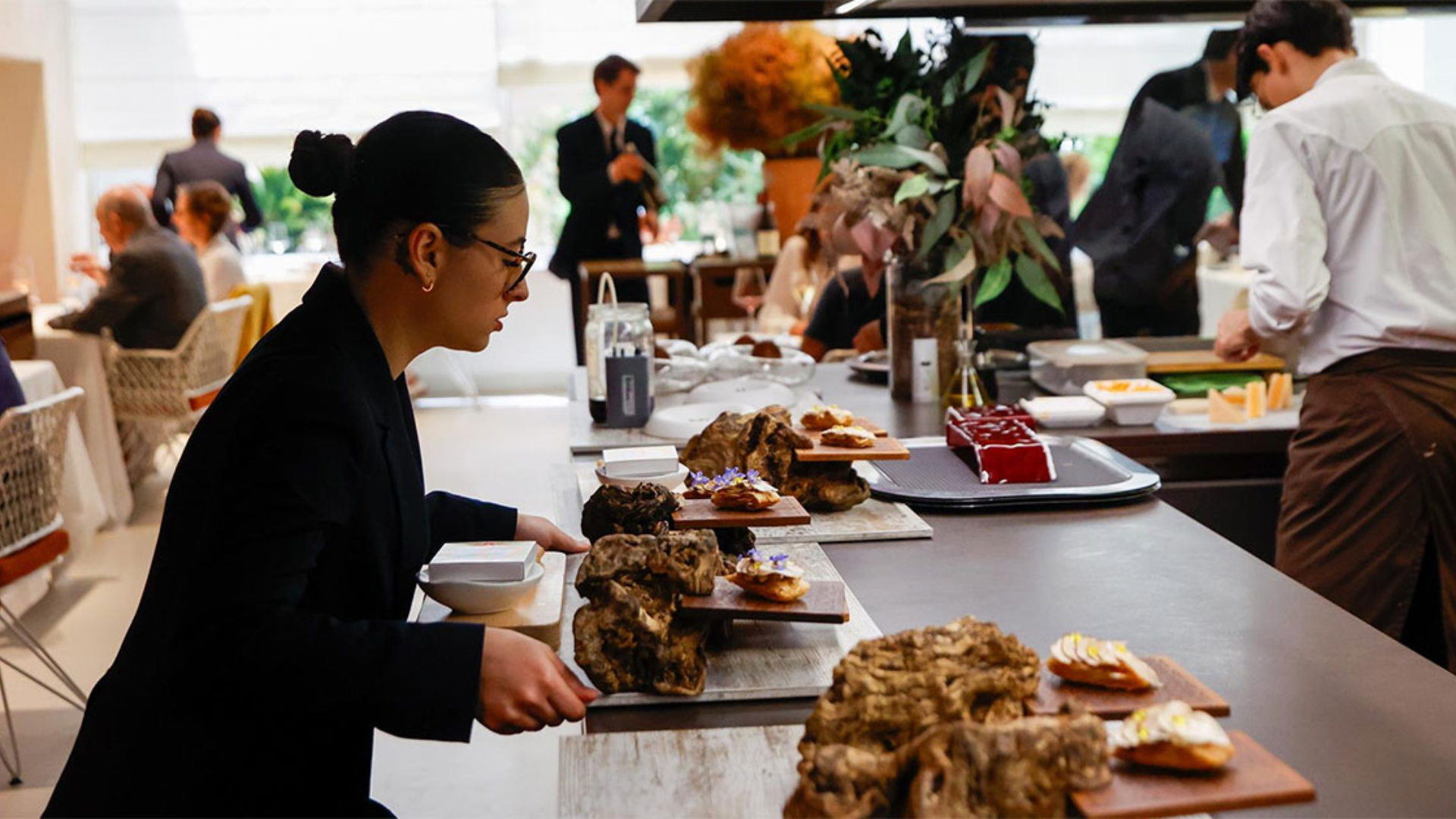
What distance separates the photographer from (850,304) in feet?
15.0

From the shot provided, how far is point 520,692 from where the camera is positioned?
1285 millimetres

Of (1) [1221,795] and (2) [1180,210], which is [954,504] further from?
(2) [1180,210]

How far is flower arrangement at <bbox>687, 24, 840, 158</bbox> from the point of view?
5.62 meters

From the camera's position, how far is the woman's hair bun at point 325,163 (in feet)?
4.82

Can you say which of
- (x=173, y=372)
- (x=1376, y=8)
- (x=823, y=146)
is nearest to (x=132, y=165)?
(x=173, y=372)

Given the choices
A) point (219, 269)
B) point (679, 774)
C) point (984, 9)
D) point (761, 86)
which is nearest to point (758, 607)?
point (679, 774)

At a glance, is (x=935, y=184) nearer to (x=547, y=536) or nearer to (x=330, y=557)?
(x=547, y=536)

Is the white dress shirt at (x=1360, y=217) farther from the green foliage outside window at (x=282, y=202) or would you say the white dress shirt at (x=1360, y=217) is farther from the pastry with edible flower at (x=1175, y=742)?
the green foliage outside window at (x=282, y=202)

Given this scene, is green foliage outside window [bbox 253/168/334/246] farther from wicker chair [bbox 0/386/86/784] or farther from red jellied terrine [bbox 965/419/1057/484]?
red jellied terrine [bbox 965/419/1057/484]

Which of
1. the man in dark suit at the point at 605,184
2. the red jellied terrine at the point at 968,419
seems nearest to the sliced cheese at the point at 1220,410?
the red jellied terrine at the point at 968,419

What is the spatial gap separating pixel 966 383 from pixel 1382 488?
2.71 feet

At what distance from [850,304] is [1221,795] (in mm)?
3556

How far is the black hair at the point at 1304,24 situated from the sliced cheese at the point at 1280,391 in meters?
0.72

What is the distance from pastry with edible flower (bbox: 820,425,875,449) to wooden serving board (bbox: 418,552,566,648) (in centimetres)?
57
